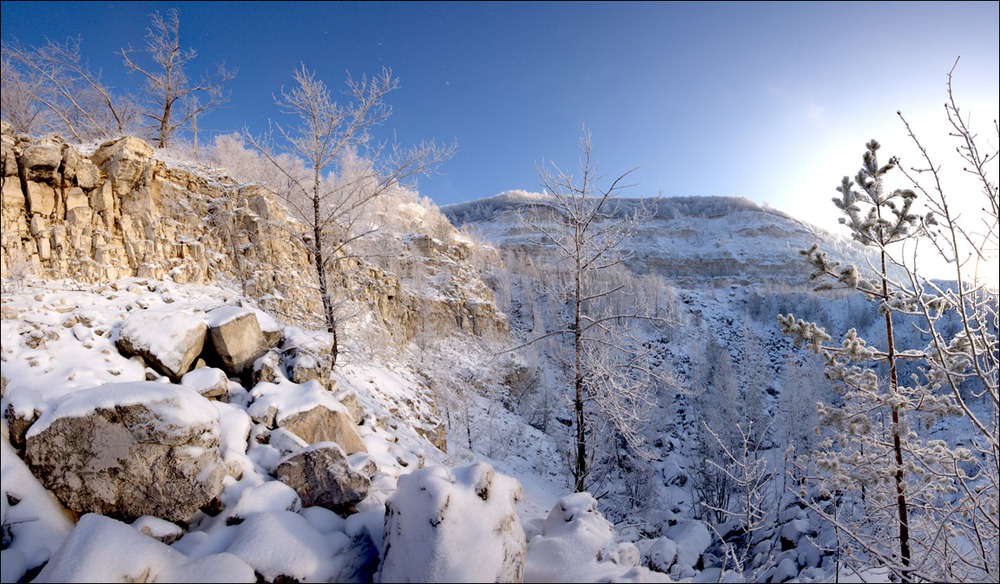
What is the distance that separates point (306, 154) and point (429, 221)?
36.2m

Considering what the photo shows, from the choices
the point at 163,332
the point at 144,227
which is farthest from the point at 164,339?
the point at 144,227

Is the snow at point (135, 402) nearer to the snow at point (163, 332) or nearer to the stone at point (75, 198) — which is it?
the snow at point (163, 332)

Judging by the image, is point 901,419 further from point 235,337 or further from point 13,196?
point 13,196

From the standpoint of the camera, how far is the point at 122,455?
11.8 feet

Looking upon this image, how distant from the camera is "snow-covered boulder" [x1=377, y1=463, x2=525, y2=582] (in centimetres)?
297

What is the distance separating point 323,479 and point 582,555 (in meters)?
2.47

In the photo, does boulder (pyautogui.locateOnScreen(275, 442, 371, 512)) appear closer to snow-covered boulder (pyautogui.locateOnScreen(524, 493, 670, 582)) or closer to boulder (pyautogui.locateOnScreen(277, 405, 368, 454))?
boulder (pyautogui.locateOnScreen(277, 405, 368, 454))

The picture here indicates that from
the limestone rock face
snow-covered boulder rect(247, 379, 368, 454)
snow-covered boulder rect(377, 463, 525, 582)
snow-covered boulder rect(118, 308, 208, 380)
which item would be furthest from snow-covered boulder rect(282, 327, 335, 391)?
snow-covered boulder rect(377, 463, 525, 582)

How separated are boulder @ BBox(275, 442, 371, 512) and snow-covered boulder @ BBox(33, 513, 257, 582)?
1.13 m

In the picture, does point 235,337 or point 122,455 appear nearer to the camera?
point 122,455

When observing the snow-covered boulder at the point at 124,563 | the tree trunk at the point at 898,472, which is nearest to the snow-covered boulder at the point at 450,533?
the snow-covered boulder at the point at 124,563

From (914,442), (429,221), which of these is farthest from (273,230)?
(429,221)

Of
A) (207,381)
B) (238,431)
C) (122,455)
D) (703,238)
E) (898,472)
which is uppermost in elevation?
(703,238)

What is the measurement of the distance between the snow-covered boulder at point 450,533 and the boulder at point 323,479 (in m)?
0.81
